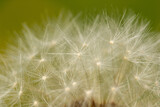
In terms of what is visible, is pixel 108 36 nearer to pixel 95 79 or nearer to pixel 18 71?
pixel 95 79

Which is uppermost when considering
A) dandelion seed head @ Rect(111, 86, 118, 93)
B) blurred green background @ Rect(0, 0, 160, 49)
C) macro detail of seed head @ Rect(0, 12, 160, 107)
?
blurred green background @ Rect(0, 0, 160, 49)

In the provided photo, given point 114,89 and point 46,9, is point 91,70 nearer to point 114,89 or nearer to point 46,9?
point 114,89

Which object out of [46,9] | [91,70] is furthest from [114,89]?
[46,9]

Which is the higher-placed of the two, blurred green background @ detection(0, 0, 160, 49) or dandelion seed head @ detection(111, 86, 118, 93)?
blurred green background @ detection(0, 0, 160, 49)

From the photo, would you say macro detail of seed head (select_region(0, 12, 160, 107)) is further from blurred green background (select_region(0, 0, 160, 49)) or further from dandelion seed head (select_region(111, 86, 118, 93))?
blurred green background (select_region(0, 0, 160, 49))

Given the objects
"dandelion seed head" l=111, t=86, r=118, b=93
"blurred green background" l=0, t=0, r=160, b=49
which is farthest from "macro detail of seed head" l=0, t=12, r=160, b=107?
"blurred green background" l=0, t=0, r=160, b=49

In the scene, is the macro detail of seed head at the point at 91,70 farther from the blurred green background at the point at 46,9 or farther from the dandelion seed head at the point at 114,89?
the blurred green background at the point at 46,9

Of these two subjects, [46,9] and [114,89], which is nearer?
[114,89]
